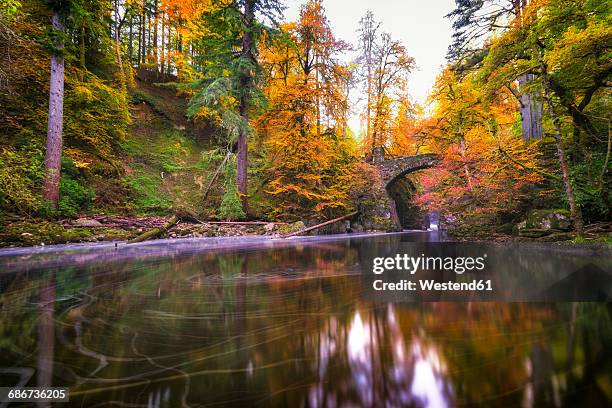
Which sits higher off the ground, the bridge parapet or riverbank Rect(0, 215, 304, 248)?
the bridge parapet

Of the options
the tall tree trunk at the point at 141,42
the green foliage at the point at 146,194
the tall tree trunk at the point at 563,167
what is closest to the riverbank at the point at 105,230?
the green foliage at the point at 146,194

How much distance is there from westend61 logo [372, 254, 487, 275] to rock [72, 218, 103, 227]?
8189 mm

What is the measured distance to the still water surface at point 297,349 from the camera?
99 centimetres

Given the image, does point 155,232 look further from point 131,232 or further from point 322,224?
point 322,224

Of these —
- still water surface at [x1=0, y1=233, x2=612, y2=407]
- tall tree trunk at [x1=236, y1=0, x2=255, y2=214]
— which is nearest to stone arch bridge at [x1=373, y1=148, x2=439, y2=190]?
tall tree trunk at [x1=236, y1=0, x2=255, y2=214]

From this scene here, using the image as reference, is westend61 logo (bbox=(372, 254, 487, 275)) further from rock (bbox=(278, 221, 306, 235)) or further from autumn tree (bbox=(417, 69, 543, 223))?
rock (bbox=(278, 221, 306, 235))

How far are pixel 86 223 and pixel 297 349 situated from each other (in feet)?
27.7

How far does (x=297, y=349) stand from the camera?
136cm

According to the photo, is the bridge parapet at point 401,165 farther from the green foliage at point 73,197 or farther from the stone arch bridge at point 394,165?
the green foliage at point 73,197

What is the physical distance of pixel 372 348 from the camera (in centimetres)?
139

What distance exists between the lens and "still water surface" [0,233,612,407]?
988mm

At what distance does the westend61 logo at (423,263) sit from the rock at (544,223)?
6219mm

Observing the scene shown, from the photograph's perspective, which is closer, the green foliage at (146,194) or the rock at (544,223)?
the rock at (544,223)

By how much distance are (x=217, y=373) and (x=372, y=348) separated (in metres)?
0.75
